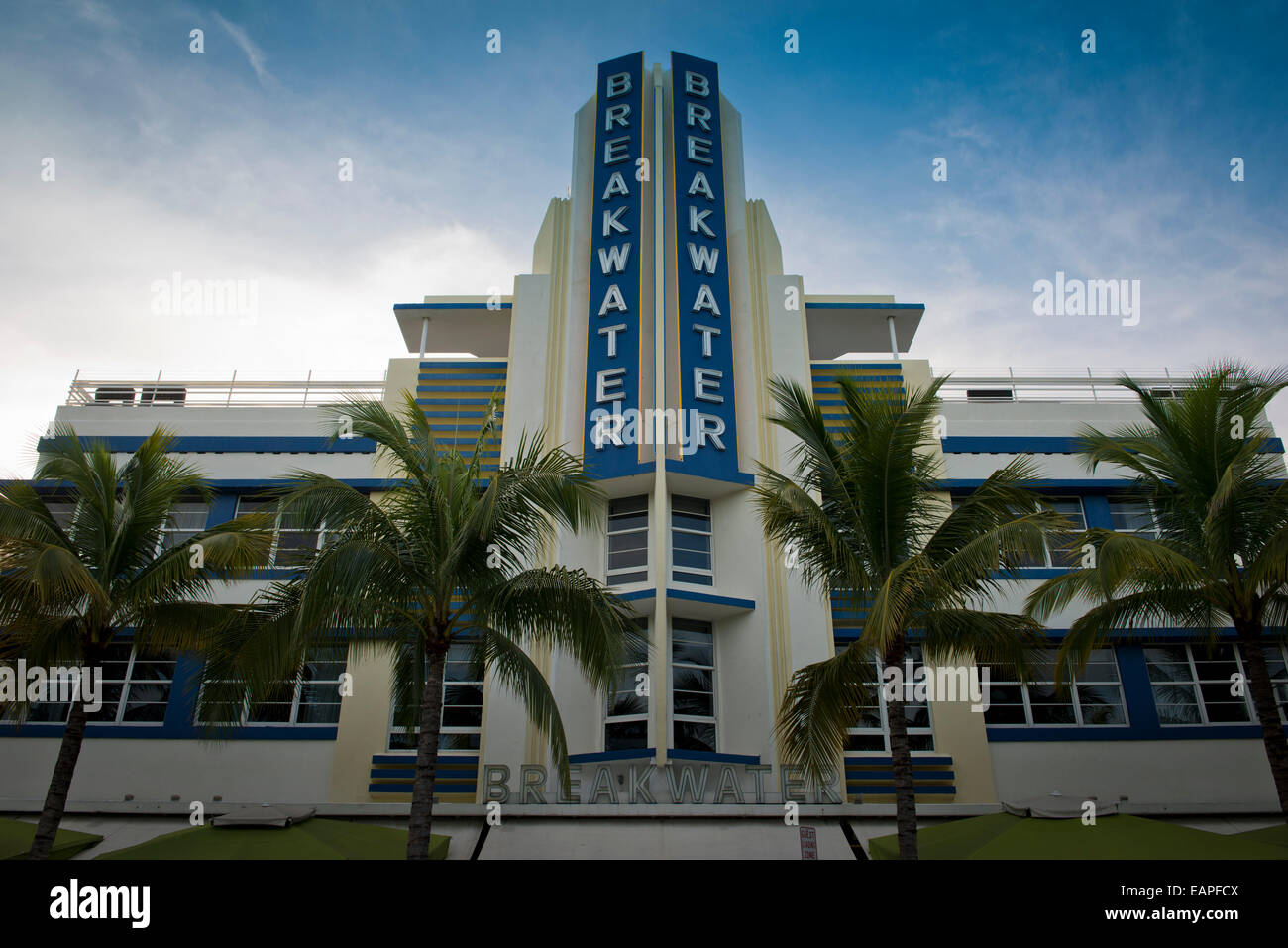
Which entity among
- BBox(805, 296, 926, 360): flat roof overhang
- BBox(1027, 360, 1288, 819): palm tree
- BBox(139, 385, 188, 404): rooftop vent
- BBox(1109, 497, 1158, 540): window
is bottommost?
BBox(1027, 360, 1288, 819): palm tree

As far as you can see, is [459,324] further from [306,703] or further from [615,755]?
[615,755]

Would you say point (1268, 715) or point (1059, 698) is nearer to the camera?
point (1268, 715)

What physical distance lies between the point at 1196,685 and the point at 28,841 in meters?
22.9

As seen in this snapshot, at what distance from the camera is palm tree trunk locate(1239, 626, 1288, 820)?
1359 cm

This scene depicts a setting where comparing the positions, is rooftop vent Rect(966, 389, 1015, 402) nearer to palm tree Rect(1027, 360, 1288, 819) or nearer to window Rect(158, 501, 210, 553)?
palm tree Rect(1027, 360, 1288, 819)

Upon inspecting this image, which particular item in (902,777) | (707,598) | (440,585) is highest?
(707,598)

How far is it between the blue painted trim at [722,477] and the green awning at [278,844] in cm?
963

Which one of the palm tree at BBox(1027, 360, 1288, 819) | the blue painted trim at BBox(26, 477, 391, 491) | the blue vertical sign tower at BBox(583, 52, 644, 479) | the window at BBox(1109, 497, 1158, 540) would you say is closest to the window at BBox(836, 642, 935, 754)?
the palm tree at BBox(1027, 360, 1288, 819)

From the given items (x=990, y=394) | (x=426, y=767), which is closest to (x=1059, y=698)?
(x=990, y=394)

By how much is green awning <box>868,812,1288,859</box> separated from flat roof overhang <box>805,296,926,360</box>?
48.4 ft

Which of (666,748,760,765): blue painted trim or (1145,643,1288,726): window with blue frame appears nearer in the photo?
(666,748,760,765): blue painted trim

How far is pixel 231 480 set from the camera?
76.1 feet

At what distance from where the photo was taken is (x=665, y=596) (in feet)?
63.0

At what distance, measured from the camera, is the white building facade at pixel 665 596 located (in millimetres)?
18047
